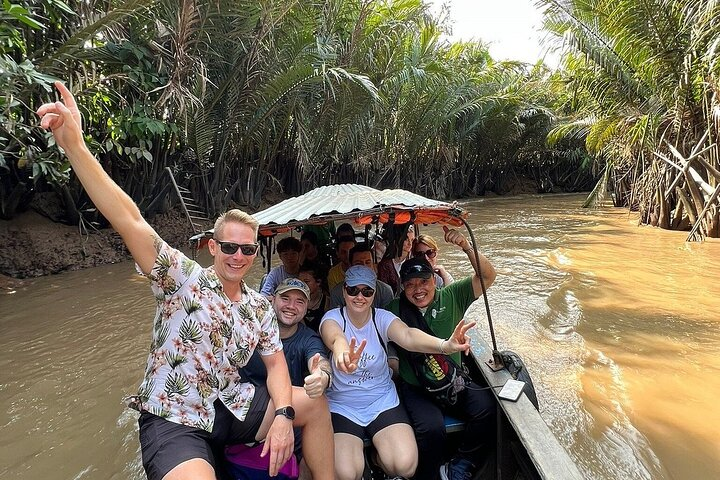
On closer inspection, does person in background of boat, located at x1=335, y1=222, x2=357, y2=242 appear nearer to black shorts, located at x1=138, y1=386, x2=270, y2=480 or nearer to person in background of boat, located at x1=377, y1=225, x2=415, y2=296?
person in background of boat, located at x1=377, y1=225, x2=415, y2=296

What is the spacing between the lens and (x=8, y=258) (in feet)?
25.5

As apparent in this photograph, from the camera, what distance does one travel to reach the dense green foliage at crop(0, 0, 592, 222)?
6.50 meters

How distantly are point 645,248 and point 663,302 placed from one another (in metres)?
4.21

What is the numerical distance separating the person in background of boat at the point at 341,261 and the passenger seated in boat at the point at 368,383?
1.20m

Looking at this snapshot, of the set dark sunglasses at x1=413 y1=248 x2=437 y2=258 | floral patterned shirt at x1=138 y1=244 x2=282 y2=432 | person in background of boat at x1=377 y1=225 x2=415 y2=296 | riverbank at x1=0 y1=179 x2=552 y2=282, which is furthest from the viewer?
riverbank at x1=0 y1=179 x2=552 y2=282

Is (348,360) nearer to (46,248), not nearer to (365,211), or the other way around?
(365,211)

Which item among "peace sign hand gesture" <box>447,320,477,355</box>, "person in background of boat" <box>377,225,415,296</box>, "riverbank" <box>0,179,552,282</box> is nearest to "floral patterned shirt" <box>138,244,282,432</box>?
"peace sign hand gesture" <box>447,320,477,355</box>

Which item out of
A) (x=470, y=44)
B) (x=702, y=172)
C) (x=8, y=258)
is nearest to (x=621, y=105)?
(x=702, y=172)

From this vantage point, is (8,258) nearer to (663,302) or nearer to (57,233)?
(57,233)

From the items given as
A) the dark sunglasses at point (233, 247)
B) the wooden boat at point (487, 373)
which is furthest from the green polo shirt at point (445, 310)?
the dark sunglasses at point (233, 247)

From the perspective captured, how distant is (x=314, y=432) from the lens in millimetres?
2135

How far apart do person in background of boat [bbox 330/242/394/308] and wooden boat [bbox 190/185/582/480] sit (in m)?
0.58

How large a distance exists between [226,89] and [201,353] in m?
9.20

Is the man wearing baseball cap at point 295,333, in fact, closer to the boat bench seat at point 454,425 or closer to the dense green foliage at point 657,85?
the boat bench seat at point 454,425
